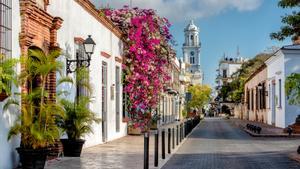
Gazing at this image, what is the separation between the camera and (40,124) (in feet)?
42.1

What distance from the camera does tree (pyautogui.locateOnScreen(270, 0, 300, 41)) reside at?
1670 centimetres

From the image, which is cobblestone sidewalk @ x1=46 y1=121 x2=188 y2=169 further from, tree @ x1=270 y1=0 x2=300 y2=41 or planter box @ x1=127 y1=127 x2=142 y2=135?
planter box @ x1=127 y1=127 x2=142 y2=135

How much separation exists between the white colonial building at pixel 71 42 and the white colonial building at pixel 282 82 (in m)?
10.9

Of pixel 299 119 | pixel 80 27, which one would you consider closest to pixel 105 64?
pixel 80 27

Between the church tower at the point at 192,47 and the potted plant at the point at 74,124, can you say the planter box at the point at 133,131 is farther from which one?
the church tower at the point at 192,47

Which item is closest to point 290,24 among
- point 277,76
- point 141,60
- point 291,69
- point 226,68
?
point 141,60

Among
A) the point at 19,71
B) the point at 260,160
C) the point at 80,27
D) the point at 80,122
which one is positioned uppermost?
the point at 80,27

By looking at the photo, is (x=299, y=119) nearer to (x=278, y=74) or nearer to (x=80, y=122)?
(x=278, y=74)

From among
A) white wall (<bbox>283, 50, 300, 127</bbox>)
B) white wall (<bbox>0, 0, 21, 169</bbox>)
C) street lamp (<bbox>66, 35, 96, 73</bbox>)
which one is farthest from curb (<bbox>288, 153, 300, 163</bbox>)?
white wall (<bbox>283, 50, 300, 127</bbox>)

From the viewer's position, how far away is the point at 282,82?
3756cm

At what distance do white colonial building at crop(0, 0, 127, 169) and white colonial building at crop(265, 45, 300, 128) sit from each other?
35.6ft

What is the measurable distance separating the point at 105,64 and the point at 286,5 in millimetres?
9574

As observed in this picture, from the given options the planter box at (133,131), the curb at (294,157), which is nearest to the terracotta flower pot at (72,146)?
the curb at (294,157)

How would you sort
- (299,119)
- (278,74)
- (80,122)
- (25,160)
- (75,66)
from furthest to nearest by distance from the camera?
(278,74), (299,119), (75,66), (80,122), (25,160)
